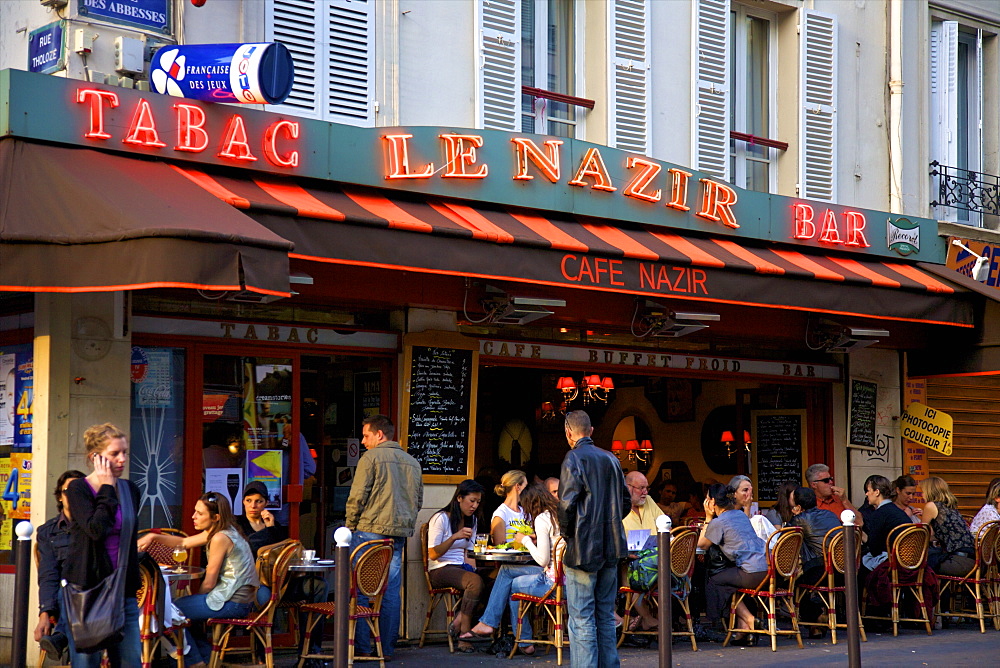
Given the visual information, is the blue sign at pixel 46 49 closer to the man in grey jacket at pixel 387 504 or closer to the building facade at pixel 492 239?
the building facade at pixel 492 239

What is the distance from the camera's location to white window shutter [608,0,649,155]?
11.5m

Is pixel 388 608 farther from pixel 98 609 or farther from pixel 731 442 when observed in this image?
pixel 731 442

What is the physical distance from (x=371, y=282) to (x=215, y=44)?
205 cm

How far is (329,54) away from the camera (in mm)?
9820

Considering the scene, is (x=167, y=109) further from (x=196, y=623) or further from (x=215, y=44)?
(x=196, y=623)

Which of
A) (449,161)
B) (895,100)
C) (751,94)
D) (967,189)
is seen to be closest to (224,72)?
(449,161)

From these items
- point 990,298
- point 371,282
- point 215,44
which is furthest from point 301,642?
point 990,298

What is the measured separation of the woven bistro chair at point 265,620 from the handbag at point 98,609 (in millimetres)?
1944

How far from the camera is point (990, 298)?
12391mm

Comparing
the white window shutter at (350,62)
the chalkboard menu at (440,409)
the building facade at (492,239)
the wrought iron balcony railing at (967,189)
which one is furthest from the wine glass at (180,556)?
the wrought iron balcony railing at (967,189)

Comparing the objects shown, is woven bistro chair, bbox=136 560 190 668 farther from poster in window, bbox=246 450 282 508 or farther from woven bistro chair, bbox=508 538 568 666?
woven bistro chair, bbox=508 538 568 666

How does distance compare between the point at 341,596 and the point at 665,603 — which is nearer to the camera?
the point at 341,596

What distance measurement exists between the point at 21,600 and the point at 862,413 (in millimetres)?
9601

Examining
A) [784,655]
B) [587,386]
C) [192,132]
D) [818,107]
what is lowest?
[784,655]
